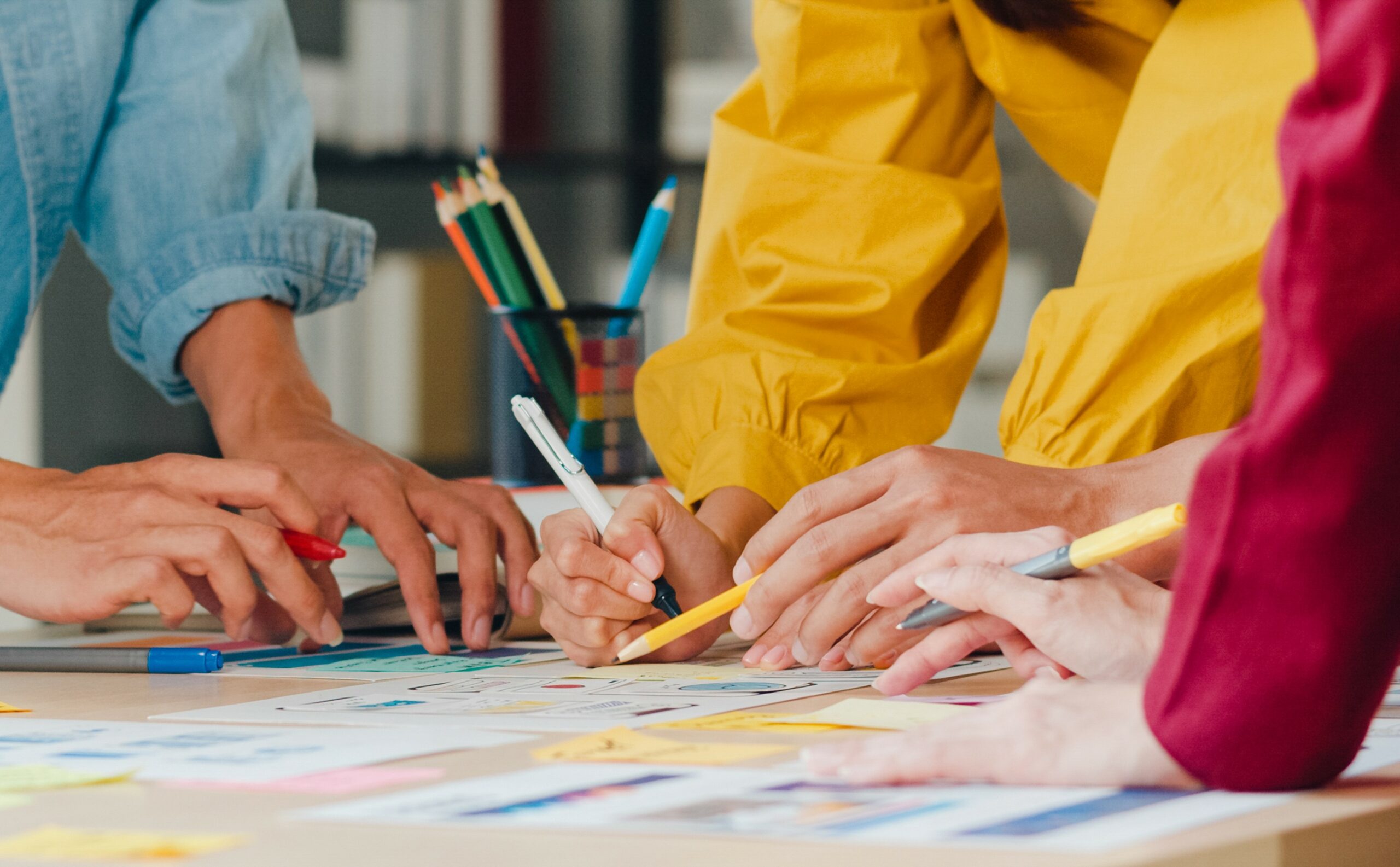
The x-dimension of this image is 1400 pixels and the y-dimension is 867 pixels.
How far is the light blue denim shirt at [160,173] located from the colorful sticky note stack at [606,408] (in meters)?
0.22

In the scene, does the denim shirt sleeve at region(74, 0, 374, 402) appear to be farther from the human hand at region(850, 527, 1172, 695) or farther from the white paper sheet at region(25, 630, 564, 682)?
the human hand at region(850, 527, 1172, 695)

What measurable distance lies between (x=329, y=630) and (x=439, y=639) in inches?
2.5

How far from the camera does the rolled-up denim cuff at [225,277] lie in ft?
3.50

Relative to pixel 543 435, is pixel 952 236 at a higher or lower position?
higher

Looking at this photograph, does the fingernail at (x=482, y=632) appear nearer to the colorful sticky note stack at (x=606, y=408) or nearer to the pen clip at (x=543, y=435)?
the pen clip at (x=543, y=435)

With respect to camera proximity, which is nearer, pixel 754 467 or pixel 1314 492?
pixel 1314 492

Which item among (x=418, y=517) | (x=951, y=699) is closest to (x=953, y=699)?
(x=951, y=699)

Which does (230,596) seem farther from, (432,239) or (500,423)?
(432,239)

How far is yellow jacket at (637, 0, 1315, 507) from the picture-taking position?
3.09 feet

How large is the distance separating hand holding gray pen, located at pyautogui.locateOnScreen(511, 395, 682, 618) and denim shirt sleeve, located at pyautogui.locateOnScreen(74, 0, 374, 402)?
0.29 metres

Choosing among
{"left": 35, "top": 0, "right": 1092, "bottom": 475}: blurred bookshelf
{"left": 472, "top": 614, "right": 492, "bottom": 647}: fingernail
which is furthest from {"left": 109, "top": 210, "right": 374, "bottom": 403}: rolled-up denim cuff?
{"left": 35, "top": 0, "right": 1092, "bottom": 475}: blurred bookshelf

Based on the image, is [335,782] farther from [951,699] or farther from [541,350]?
[541,350]

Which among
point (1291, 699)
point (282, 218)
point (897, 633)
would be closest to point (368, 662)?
point (897, 633)

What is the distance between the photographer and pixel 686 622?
761 mm
